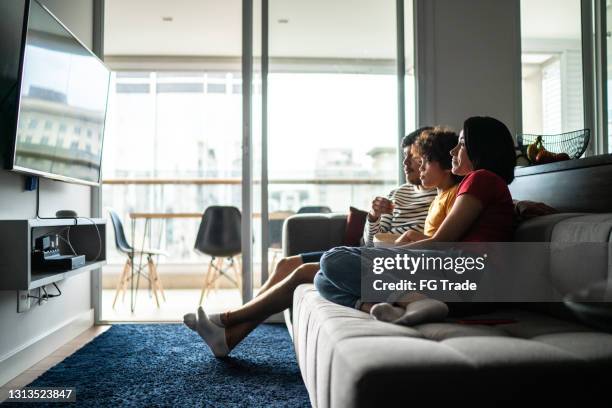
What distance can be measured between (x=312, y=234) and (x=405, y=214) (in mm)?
660

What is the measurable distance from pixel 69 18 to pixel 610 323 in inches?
125

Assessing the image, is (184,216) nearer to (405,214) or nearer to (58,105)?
(58,105)

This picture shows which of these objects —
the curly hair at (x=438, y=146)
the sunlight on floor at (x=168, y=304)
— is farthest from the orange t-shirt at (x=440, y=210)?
the sunlight on floor at (x=168, y=304)

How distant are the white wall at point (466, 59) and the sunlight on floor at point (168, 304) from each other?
7.57 ft

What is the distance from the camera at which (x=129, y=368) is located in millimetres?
2422

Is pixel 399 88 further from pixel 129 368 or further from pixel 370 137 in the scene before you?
pixel 129 368

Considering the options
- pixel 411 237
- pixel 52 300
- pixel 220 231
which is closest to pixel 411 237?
pixel 411 237

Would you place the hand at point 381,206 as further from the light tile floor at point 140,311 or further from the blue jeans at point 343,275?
the light tile floor at point 140,311

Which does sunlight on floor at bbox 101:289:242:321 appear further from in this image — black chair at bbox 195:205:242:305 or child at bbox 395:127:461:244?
child at bbox 395:127:461:244

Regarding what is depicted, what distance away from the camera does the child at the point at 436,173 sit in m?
2.14

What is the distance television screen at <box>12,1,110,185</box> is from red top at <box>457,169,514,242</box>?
1860mm

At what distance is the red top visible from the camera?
5.75 feet

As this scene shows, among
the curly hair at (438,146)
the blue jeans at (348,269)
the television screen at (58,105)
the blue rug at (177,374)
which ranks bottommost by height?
the blue rug at (177,374)

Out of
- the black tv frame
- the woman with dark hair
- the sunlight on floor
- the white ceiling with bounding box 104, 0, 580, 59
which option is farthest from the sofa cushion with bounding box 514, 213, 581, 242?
the sunlight on floor
